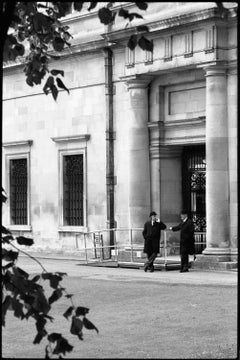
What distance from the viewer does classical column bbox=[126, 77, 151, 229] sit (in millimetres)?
27672

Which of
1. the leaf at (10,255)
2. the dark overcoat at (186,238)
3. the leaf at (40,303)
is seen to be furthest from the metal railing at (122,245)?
the leaf at (40,303)

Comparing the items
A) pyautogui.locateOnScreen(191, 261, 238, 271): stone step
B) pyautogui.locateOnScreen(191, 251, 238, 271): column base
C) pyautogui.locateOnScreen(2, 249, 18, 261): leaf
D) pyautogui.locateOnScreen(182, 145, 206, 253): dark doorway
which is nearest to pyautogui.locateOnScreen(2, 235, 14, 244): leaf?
pyautogui.locateOnScreen(2, 249, 18, 261): leaf

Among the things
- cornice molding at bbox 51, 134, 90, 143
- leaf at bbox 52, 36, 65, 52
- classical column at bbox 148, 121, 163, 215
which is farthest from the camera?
cornice molding at bbox 51, 134, 90, 143

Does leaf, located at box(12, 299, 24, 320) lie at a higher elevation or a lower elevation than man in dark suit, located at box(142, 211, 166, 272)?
higher

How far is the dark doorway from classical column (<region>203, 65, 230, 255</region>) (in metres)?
2.90

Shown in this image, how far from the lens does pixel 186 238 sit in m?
23.9

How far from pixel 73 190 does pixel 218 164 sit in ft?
24.3

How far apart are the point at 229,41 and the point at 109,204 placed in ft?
23.0

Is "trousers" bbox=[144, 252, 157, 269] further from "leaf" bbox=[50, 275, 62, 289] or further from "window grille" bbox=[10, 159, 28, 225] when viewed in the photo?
"leaf" bbox=[50, 275, 62, 289]

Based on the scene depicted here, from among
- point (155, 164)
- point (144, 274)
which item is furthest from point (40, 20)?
point (155, 164)

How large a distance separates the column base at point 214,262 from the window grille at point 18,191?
9.64 m

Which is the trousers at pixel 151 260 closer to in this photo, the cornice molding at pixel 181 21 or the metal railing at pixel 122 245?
the metal railing at pixel 122 245

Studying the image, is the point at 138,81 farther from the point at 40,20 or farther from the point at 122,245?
the point at 40,20

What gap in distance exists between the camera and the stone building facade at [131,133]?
81.5 feet
